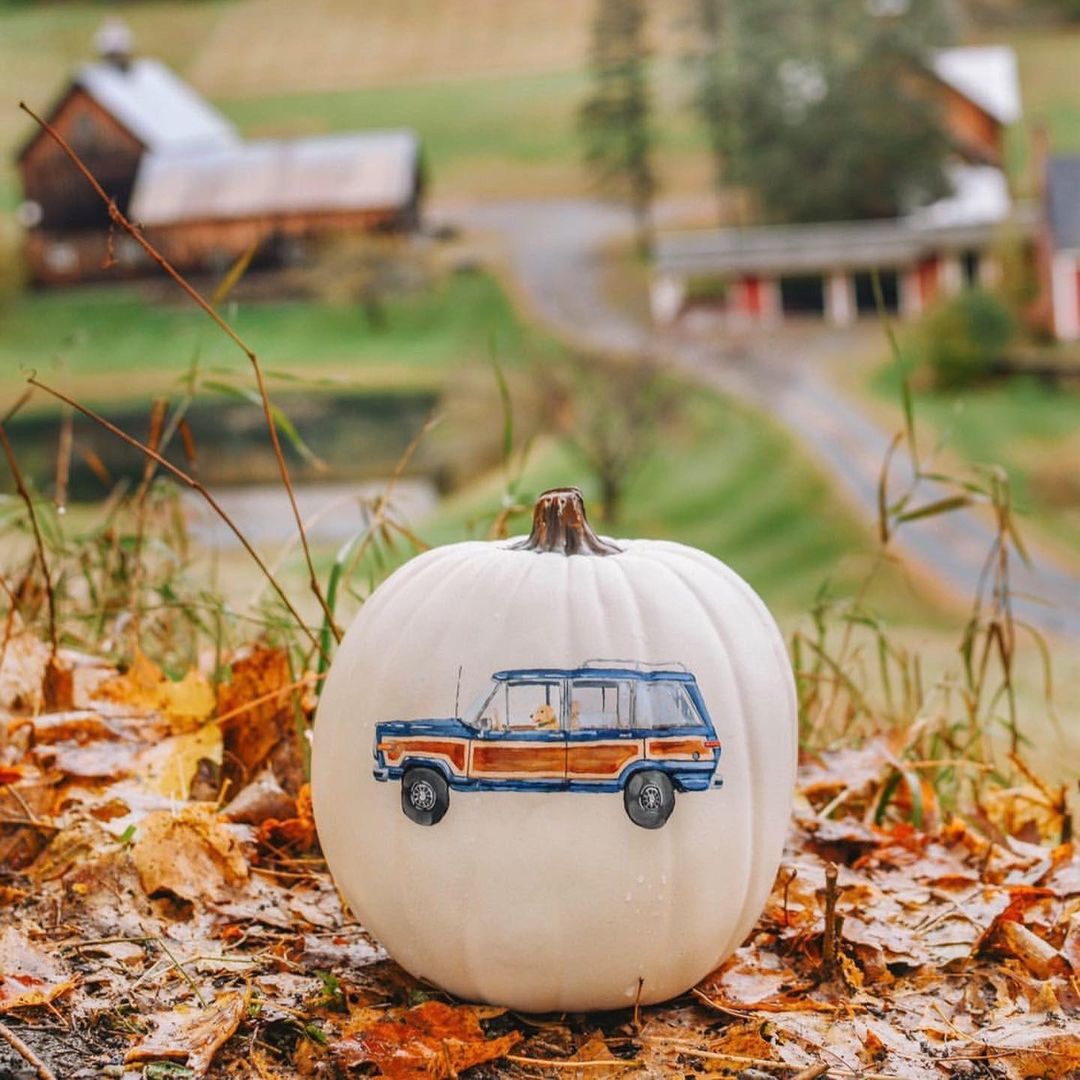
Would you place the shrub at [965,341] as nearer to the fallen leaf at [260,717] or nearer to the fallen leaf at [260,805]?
the fallen leaf at [260,717]

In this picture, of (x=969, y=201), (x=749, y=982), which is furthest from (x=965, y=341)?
(x=749, y=982)

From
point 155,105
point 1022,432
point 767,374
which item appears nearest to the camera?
point 1022,432

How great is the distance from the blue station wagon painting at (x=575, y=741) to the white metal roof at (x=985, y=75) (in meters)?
22.1

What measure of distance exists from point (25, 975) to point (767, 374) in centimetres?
1897

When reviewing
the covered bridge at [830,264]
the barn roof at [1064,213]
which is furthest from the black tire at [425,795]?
the covered bridge at [830,264]

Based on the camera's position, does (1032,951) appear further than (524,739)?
Yes

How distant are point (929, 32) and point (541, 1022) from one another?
2238 centimetres

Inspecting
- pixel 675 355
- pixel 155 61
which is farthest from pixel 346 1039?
pixel 155 61

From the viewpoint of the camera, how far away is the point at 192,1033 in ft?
4.81

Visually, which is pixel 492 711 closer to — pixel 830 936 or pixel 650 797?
pixel 650 797

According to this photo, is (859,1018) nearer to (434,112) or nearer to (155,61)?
(434,112)

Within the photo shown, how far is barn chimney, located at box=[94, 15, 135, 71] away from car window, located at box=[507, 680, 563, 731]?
2833cm

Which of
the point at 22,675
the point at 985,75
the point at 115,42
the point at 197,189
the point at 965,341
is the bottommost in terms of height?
the point at 22,675

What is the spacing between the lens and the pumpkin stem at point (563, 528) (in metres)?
1.59
